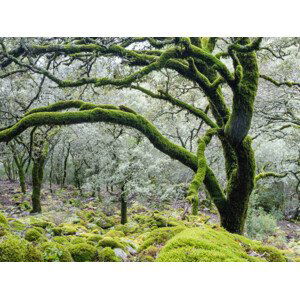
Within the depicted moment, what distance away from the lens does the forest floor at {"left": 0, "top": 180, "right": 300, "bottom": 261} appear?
8.12 metres

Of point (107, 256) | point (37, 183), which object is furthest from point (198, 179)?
point (37, 183)

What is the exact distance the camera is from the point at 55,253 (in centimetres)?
342

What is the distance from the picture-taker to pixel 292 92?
17.9 feet

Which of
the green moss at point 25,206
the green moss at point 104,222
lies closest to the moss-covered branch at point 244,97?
the green moss at point 104,222

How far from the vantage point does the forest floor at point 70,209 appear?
26.6 ft

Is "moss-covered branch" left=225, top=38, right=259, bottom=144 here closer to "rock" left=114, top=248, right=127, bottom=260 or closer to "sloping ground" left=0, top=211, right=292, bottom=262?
"sloping ground" left=0, top=211, right=292, bottom=262

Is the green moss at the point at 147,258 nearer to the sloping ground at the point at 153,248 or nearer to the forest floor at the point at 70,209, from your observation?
the sloping ground at the point at 153,248

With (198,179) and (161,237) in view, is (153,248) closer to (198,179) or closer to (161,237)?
(161,237)

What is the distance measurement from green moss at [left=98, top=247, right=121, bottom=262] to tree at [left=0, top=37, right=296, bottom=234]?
1159 millimetres

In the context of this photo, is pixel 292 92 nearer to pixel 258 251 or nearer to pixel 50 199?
pixel 258 251

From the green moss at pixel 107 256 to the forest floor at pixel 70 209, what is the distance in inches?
147
